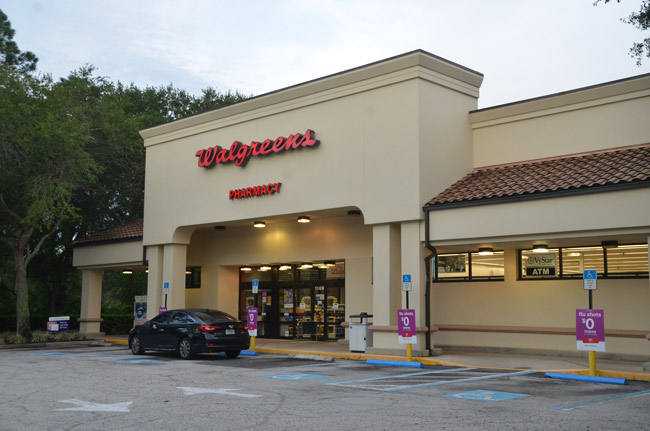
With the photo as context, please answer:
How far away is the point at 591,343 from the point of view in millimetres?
14852

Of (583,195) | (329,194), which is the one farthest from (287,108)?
(583,195)

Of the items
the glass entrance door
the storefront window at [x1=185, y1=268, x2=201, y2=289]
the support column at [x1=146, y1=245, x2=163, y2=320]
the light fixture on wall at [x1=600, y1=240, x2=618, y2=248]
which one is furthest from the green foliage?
the light fixture on wall at [x1=600, y1=240, x2=618, y2=248]

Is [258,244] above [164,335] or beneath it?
above

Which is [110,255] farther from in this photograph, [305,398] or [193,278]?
[305,398]

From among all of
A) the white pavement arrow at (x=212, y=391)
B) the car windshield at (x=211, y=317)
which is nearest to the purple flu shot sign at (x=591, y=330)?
the white pavement arrow at (x=212, y=391)

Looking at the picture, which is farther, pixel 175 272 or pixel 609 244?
pixel 175 272

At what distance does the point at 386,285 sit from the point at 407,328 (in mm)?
2359

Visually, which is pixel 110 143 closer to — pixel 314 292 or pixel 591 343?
pixel 314 292

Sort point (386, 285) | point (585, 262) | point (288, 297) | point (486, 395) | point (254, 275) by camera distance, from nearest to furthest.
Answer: point (486, 395), point (585, 262), point (386, 285), point (288, 297), point (254, 275)

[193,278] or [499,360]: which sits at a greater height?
[193,278]

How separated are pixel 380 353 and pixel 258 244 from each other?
9.31 m

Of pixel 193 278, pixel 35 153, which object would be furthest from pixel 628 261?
pixel 35 153

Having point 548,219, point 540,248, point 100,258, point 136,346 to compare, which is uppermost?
point 548,219

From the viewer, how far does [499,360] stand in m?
18.2
